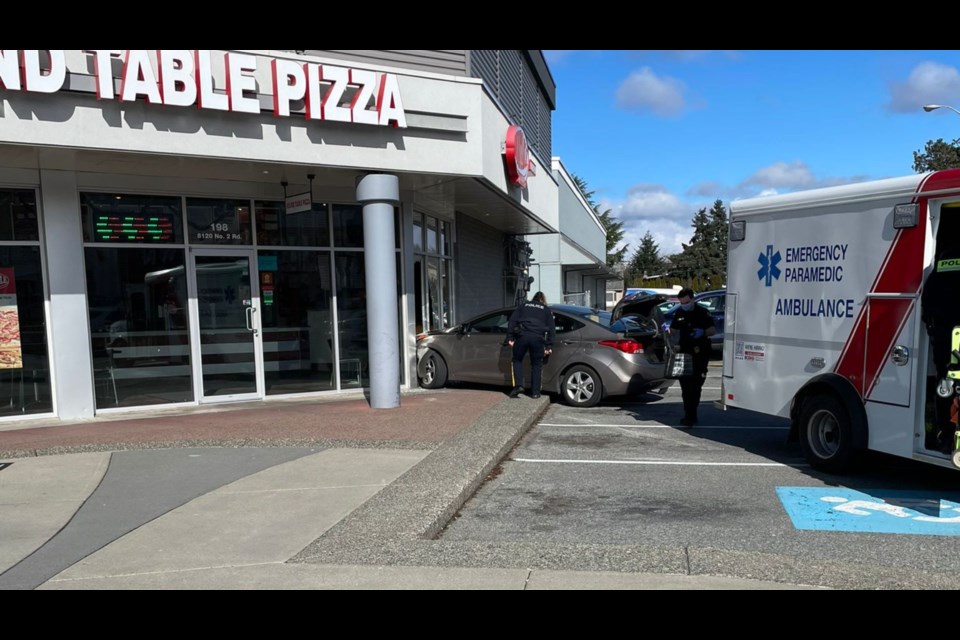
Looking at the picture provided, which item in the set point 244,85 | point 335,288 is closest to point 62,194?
Result: point 244,85

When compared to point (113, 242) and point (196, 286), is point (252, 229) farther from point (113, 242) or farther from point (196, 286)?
point (113, 242)

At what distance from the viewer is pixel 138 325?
10188mm

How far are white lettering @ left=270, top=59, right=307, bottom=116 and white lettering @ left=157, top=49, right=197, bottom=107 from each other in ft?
3.06

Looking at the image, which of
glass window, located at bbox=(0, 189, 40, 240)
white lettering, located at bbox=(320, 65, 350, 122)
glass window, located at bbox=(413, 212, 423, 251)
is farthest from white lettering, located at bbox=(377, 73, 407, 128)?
glass window, located at bbox=(0, 189, 40, 240)

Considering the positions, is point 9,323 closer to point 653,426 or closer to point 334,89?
point 334,89

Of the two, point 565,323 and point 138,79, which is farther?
point 565,323

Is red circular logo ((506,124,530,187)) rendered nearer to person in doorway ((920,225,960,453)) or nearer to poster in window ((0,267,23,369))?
person in doorway ((920,225,960,453))

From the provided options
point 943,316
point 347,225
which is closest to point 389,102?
point 347,225

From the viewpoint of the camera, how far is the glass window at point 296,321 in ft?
36.3

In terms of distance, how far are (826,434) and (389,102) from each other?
646cm

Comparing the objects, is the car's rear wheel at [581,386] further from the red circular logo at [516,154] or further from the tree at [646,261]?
the tree at [646,261]

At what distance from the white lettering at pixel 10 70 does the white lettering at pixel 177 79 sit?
1.40m

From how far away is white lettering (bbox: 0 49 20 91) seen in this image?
7516mm
